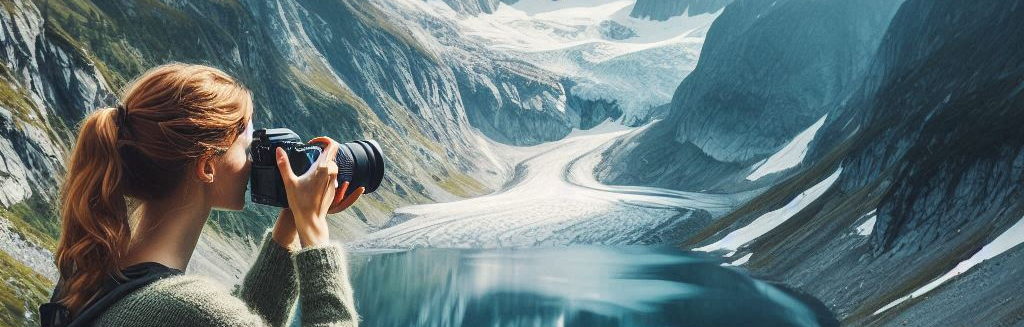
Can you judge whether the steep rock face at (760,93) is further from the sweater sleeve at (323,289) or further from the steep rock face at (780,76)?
the sweater sleeve at (323,289)

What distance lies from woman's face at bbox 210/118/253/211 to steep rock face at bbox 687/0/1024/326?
2622 centimetres

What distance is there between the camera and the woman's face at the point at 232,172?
11.0 feet

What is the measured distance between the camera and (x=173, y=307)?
9.26 ft

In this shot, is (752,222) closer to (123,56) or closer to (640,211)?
(640,211)

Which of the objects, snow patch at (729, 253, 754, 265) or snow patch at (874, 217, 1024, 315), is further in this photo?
snow patch at (729, 253, 754, 265)

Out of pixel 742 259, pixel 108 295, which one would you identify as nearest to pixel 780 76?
pixel 742 259

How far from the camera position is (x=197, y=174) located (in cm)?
327

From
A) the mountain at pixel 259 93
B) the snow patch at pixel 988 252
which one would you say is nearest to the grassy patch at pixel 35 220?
the mountain at pixel 259 93

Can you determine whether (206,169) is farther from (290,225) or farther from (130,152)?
(290,225)

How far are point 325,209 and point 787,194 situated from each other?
81.6 meters

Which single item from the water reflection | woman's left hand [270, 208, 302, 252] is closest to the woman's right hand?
woman's left hand [270, 208, 302, 252]

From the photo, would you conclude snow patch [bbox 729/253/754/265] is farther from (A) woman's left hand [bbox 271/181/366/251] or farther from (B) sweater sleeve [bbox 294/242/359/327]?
(B) sweater sleeve [bbox 294/242/359/327]

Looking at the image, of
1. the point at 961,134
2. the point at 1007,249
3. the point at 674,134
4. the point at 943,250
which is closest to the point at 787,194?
the point at 961,134

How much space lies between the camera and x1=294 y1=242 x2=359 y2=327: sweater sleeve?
321 centimetres
